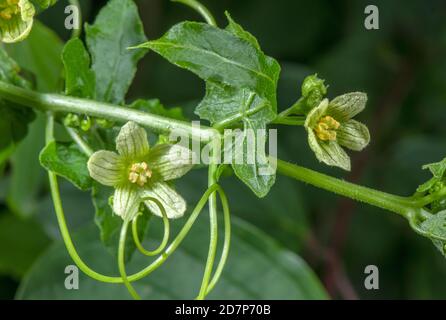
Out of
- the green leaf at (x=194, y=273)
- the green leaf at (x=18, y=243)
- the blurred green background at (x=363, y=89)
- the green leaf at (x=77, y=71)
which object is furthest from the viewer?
the blurred green background at (x=363, y=89)

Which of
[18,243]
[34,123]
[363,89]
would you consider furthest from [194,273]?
[363,89]

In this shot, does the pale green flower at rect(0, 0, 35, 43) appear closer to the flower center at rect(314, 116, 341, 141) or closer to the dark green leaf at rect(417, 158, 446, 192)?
the flower center at rect(314, 116, 341, 141)

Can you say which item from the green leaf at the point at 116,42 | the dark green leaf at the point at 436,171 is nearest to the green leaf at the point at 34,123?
the green leaf at the point at 116,42

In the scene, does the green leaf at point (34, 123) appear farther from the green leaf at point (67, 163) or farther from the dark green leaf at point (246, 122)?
the dark green leaf at point (246, 122)
